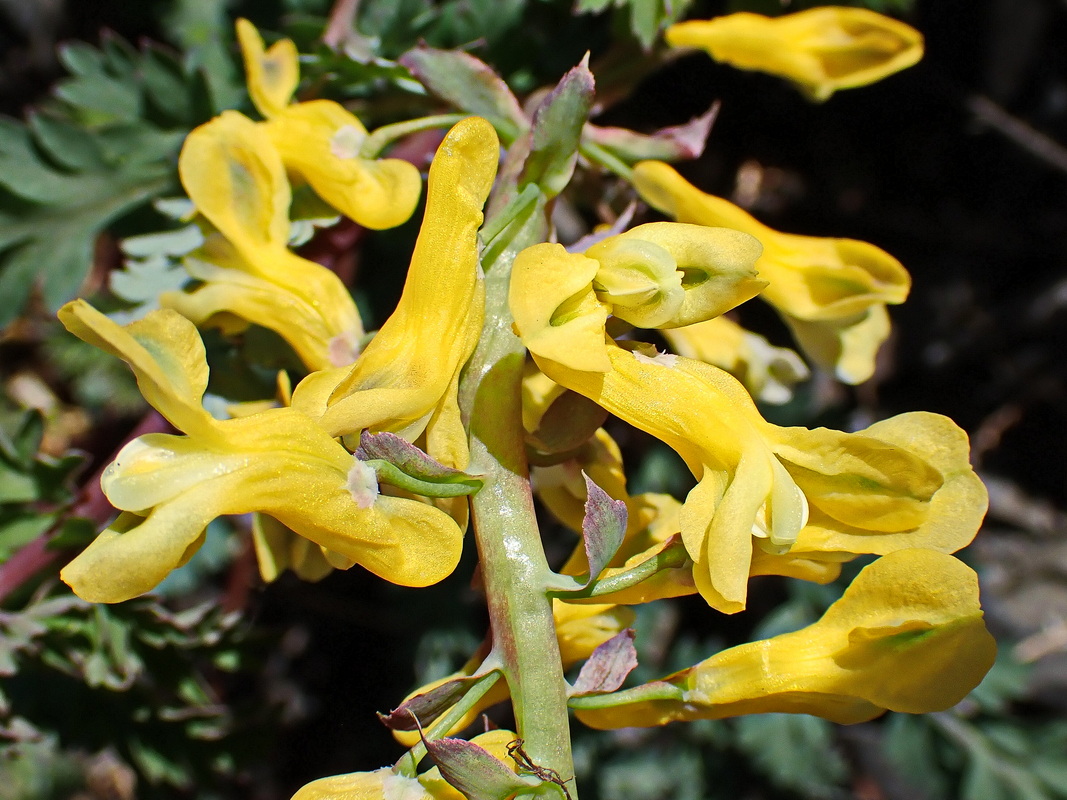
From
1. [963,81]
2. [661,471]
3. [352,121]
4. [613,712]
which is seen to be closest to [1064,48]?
[963,81]

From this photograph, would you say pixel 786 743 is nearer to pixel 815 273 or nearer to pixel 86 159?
pixel 815 273

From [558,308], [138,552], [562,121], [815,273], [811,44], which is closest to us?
[138,552]

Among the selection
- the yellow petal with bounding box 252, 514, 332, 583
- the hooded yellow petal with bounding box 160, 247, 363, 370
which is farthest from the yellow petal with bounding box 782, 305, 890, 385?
the yellow petal with bounding box 252, 514, 332, 583

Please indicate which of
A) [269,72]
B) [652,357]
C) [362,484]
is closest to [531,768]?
[362,484]

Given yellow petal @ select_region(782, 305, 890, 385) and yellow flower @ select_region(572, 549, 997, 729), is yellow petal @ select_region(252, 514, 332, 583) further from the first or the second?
yellow petal @ select_region(782, 305, 890, 385)

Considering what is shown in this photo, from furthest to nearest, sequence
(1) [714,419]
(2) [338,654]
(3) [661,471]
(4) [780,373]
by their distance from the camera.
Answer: (2) [338,654], (3) [661,471], (4) [780,373], (1) [714,419]

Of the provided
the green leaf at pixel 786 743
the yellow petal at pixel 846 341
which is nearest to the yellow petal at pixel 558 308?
the yellow petal at pixel 846 341

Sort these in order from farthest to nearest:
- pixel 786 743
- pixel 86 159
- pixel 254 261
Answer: pixel 786 743 < pixel 86 159 < pixel 254 261

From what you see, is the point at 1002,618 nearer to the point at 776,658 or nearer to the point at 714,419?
→ the point at 776,658
